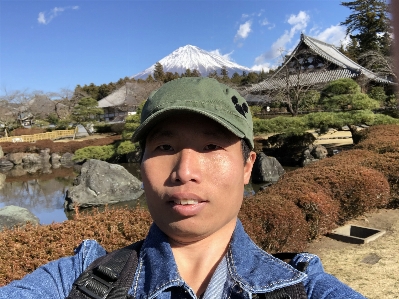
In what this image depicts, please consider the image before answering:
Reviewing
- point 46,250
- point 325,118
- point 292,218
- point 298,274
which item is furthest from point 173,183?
point 325,118

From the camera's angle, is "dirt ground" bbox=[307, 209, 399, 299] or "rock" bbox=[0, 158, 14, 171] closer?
"dirt ground" bbox=[307, 209, 399, 299]

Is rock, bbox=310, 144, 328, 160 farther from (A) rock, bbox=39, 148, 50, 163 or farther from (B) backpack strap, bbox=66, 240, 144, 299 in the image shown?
(A) rock, bbox=39, 148, 50, 163

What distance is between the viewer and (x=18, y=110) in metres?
34.9

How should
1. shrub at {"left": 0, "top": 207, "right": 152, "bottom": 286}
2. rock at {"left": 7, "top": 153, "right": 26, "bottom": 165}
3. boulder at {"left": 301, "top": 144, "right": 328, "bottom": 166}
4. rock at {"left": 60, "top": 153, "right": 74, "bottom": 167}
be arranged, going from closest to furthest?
1. shrub at {"left": 0, "top": 207, "right": 152, "bottom": 286}
2. boulder at {"left": 301, "top": 144, "right": 328, "bottom": 166}
3. rock at {"left": 60, "top": 153, "right": 74, "bottom": 167}
4. rock at {"left": 7, "top": 153, "right": 26, "bottom": 165}

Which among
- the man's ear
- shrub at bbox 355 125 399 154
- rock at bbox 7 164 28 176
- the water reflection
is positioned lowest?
rock at bbox 7 164 28 176

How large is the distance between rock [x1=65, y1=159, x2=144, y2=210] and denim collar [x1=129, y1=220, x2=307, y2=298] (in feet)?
31.1

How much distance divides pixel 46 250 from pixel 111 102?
120ft

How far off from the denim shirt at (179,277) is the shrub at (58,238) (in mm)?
2078

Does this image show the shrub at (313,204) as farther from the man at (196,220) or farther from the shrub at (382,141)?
the man at (196,220)

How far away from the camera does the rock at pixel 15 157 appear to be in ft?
70.7

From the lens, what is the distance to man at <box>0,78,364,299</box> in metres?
1.03

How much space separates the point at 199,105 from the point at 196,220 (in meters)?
0.35

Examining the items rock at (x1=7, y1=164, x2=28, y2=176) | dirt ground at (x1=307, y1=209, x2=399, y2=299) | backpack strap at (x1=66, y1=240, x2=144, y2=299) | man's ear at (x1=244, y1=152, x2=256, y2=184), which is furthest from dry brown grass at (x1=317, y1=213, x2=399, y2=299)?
rock at (x1=7, y1=164, x2=28, y2=176)

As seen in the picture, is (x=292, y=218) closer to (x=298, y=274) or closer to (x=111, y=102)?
(x=298, y=274)
